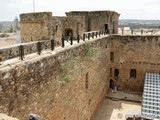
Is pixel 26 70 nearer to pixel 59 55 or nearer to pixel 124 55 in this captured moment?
pixel 59 55

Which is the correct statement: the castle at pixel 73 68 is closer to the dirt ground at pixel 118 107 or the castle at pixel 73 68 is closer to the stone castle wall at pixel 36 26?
the stone castle wall at pixel 36 26

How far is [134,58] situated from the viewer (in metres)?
20.0

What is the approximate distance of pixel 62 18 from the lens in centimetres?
2092

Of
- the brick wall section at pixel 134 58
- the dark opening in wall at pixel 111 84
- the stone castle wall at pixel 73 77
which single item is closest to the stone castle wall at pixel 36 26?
the stone castle wall at pixel 73 77

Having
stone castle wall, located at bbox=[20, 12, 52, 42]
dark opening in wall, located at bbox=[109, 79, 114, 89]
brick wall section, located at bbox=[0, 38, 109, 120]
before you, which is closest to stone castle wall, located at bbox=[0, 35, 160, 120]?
brick wall section, located at bbox=[0, 38, 109, 120]

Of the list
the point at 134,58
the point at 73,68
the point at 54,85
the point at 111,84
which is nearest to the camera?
the point at 54,85

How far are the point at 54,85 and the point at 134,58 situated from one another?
1296 cm

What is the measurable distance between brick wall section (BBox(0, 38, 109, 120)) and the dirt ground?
4.25ft

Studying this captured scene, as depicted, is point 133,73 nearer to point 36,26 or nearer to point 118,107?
point 118,107

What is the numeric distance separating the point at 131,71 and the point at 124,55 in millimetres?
1638

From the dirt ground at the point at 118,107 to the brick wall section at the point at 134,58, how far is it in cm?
129

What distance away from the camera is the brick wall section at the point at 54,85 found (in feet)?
20.0

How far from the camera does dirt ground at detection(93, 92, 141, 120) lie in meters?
15.7

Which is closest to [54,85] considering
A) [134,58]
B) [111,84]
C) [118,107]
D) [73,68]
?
[73,68]
